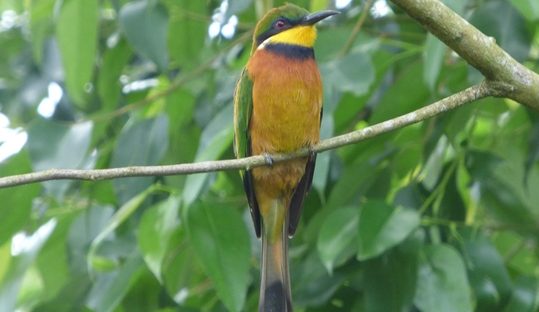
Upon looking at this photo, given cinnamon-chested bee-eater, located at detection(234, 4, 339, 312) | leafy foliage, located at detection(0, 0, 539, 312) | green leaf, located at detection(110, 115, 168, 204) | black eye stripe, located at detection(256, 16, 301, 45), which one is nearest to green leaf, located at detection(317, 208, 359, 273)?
leafy foliage, located at detection(0, 0, 539, 312)

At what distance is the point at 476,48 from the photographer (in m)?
2.72

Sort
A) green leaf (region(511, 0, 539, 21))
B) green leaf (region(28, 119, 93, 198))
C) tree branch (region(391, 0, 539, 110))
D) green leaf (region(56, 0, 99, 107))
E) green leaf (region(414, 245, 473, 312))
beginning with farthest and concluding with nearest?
1. green leaf (region(56, 0, 99, 107))
2. green leaf (region(28, 119, 93, 198))
3. green leaf (region(414, 245, 473, 312))
4. green leaf (region(511, 0, 539, 21))
5. tree branch (region(391, 0, 539, 110))

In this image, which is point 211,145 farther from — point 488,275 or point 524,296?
point 524,296

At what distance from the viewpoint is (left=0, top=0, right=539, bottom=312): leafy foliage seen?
3.44m

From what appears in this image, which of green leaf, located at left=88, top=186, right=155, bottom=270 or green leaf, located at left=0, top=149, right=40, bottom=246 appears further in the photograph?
green leaf, located at left=0, top=149, right=40, bottom=246

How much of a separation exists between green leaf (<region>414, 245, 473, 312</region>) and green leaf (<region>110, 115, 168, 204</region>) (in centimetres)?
109

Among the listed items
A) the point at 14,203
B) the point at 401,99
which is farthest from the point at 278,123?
the point at 14,203

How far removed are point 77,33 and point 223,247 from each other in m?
1.01

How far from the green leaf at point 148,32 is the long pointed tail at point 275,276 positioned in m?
0.70

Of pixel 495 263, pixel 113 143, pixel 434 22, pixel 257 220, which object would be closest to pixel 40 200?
pixel 113 143

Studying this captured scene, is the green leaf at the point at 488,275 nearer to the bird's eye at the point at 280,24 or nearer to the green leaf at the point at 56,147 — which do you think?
the bird's eye at the point at 280,24

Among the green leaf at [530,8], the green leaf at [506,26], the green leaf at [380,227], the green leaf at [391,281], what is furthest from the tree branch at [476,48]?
the green leaf at [506,26]

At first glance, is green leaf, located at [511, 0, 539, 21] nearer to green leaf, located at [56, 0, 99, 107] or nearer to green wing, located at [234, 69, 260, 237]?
green wing, located at [234, 69, 260, 237]

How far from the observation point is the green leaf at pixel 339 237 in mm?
3354
